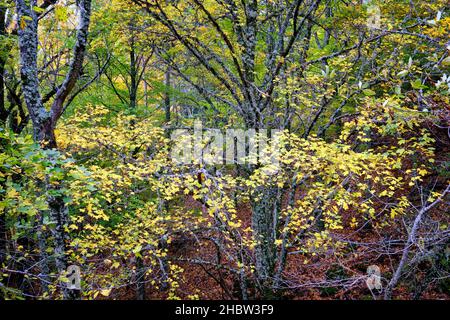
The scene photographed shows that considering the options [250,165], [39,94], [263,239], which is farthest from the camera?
[263,239]

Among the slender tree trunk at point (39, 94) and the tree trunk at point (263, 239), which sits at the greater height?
the slender tree trunk at point (39, 94)

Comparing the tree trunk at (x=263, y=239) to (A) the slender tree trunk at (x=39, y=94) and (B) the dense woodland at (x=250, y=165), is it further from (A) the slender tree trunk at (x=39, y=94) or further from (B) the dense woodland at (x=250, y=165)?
(A) the slender tree trunk at (x=39, y=94)

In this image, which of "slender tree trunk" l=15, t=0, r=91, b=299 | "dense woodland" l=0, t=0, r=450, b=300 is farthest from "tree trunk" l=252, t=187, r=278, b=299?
"slender tree trunk" l=15, t=0, r=91, b=299

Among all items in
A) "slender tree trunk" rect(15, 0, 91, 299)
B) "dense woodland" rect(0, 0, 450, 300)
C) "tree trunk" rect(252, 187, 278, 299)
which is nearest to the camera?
"slender tree trunk" rect(15, 0, 91, 299)

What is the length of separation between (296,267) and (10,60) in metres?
10.1

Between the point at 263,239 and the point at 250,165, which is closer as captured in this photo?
the point at 250,165

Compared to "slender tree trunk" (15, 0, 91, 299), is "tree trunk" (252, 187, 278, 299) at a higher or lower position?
lower

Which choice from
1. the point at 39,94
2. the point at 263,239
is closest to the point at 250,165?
the point at 263,239

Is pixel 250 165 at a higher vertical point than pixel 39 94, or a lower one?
lower

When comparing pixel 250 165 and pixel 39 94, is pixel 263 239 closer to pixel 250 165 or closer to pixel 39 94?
pixel 250 165

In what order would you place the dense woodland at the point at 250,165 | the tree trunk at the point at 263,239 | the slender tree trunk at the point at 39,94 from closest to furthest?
the slender tree trunk at the point at 39,94 → the dense woodland at the point at 250,165 → the tree trunk at the point at 263,239

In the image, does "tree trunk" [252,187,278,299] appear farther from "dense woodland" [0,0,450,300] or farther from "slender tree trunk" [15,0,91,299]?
"slender tree trunk" [15,0,91,299]

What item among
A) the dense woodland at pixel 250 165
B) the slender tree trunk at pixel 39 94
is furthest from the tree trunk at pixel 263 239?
the slender tree trunk at pixel 39 94

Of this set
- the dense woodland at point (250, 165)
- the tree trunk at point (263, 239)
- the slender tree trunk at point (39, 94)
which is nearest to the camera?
the slender tree trunk at point (39, 94)
